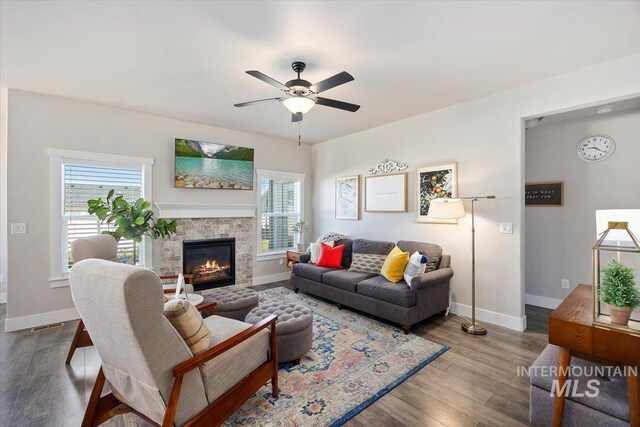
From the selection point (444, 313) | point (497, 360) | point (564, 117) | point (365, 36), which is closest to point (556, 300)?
point (444, 313)

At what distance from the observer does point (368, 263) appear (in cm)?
413

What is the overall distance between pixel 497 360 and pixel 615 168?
2.85 metres

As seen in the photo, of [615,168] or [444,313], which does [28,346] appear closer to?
[444,313]

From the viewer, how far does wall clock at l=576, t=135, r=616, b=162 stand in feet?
11.5

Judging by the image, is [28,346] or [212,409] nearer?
[212,409]

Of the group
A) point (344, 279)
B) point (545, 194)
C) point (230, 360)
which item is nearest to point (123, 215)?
point (230, 360)

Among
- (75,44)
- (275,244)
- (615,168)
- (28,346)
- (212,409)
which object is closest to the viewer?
(212,409)

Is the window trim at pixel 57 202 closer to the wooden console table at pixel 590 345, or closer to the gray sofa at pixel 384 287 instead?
the gray sofa at pixel 384 287

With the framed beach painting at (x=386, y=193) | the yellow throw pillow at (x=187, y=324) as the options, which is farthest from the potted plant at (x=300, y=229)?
the yellow throw pillow at (x=187, y=324)

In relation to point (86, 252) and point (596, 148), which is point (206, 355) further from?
point (596, 148)

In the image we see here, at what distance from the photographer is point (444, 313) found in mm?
3779

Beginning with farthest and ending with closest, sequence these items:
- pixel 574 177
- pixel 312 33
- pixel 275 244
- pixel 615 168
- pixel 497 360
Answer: pixel 275 244 < pixel 574 177 < pixel 615 168 < pixel 497 360 < pixel 312 33

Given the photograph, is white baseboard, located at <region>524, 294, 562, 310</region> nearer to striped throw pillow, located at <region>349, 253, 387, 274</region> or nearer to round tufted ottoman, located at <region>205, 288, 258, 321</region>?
striped throw pillow, located at <region>349, 253, 387, 274</region>

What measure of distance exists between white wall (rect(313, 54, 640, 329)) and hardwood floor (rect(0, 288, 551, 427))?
63 centimetres
